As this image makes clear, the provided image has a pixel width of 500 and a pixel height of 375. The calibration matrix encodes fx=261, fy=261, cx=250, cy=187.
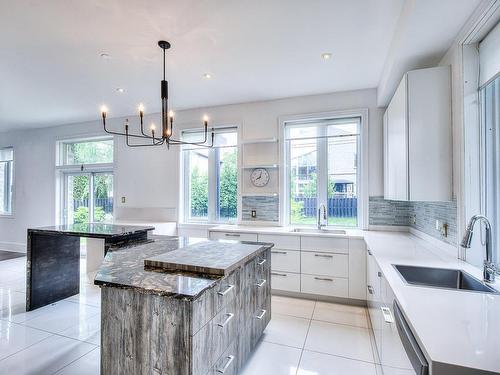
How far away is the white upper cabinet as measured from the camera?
82.7 inches

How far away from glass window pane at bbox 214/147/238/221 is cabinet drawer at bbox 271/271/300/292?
4.45 ft

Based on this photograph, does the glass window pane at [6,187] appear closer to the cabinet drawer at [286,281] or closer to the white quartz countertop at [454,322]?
Result: the cabinet drawer at [286,281]

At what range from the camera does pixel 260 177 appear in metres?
4.10

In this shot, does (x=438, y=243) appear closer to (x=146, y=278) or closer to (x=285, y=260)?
(x=285, y=260)

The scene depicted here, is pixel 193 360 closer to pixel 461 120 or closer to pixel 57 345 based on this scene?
pixel 57 345

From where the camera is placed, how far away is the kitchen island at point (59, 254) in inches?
106

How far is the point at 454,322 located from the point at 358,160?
2969 mm

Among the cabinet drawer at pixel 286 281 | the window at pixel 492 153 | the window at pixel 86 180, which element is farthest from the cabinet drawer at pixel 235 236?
the window at pixel 86 180

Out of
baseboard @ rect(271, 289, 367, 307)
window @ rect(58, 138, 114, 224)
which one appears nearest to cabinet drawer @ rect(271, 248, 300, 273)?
baseboard @ rect(271, 289, 367, 307)

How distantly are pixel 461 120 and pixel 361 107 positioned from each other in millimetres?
1808

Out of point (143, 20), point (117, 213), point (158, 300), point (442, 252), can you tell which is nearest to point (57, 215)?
point (117, 213)

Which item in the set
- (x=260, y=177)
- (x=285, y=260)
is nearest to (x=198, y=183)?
(x=260, y=177)

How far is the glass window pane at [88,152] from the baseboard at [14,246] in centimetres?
218

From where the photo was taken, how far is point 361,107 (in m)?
3.64
